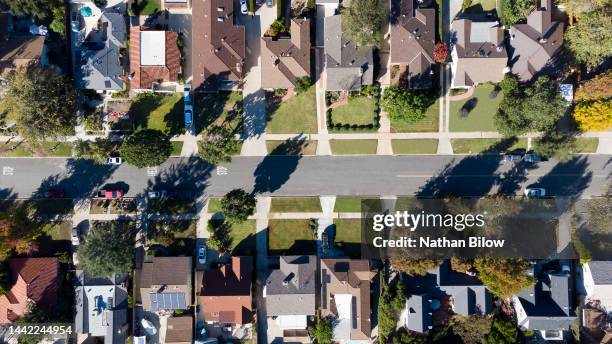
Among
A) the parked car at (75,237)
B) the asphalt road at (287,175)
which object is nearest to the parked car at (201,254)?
the asphalt road at (287,175)

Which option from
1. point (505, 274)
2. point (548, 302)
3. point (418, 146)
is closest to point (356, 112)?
point (418, 146)

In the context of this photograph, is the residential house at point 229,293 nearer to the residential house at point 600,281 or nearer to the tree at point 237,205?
the tree at point 237,205

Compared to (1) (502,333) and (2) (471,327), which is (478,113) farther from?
(1) (502,333)

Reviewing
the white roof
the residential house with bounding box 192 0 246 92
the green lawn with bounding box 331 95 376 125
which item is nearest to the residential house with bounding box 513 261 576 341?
the green lawn with bounding box 331 95 376 125

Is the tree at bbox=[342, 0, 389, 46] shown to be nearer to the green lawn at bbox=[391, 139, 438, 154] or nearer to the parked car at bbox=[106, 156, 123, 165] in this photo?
the green lawn at bbox=[391, 139, 438, 154]

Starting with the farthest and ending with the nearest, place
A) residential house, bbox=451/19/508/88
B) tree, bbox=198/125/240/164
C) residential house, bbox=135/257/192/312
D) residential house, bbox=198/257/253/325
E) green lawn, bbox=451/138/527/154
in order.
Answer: green lawn, bbox=451/138/527/154 < residential house, bbox=135/257/192/312 < residential house, bbox=198/257/253/325 < residential house, bbox=451/19/508/88 < tree, bbox=198/125/240/164

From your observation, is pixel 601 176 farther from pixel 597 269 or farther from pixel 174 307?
pixel 174 307
